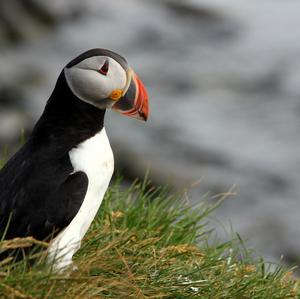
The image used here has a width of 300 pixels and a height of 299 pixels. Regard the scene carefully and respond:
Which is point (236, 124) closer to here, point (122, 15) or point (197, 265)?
point (122, 15)

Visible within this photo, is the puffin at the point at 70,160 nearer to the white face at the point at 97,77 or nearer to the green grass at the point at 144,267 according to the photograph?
the white face at the point at 97,77

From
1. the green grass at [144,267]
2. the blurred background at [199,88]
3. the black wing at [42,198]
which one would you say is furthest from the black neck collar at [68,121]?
the blurred background at [199,88]

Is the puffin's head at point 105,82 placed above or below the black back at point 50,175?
above

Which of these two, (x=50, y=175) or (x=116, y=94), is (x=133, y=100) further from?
(x=50, y=175)

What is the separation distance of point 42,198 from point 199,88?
35.3 feet

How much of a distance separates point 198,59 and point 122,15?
233cm

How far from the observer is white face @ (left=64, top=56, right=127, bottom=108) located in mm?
4875

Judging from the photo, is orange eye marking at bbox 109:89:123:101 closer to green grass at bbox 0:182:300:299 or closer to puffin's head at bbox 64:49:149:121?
puffin's head at bbox 64:49:149:121

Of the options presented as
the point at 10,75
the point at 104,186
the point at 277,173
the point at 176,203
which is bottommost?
the point at 10,75

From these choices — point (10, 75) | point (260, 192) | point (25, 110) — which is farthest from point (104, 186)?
point (10, 75)

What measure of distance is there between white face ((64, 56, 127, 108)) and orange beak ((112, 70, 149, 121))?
2.1 inches

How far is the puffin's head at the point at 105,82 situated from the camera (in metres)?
4.88

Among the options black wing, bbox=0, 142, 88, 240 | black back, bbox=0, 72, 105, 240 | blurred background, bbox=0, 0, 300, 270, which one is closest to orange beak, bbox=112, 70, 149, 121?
black back, bbox=0, 72, 105, 240

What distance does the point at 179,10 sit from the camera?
18.2m
